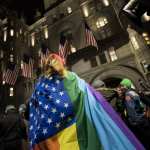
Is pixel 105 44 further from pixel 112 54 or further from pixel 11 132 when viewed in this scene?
pixel 11 132

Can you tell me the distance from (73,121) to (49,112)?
38 cm

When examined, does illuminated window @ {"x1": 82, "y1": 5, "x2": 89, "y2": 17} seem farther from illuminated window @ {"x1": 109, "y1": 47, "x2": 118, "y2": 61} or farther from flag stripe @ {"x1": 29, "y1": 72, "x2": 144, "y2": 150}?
flag stripe @ {"x1": 29, "y1": 72, "x2": 144, "y2": 150}

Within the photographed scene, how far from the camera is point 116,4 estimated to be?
22406mm

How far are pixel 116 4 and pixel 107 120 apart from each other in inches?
845

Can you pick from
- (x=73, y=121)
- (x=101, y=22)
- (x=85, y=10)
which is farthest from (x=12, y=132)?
(x=85, y=10)

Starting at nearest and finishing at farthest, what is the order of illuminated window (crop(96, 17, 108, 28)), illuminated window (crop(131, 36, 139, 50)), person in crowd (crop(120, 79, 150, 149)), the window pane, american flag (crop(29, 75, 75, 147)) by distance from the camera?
american flag (crop(29, 75, 75, 147))
person in crowd (crop(120, 79, 150, 149))
illuminated window (crop(131, 36, 139, 50))
illuminated window (crop(96, 17, 108, 28))
the window pane

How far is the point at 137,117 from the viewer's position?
4375 mm

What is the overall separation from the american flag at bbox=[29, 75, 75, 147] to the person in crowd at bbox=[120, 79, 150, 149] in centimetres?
180

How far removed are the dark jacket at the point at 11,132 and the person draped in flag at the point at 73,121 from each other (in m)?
2.37

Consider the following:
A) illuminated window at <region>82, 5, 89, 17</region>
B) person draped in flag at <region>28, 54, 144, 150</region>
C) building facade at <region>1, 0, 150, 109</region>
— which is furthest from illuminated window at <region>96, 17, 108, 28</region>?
person draped in flag at <region>28, 54, 144, 150</region>

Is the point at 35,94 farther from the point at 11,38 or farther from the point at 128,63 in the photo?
the point at 11,38

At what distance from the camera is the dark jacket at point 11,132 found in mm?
5406

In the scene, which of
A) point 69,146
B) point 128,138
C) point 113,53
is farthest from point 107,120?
point 113,53

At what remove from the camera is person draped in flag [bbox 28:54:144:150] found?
2.82 m
